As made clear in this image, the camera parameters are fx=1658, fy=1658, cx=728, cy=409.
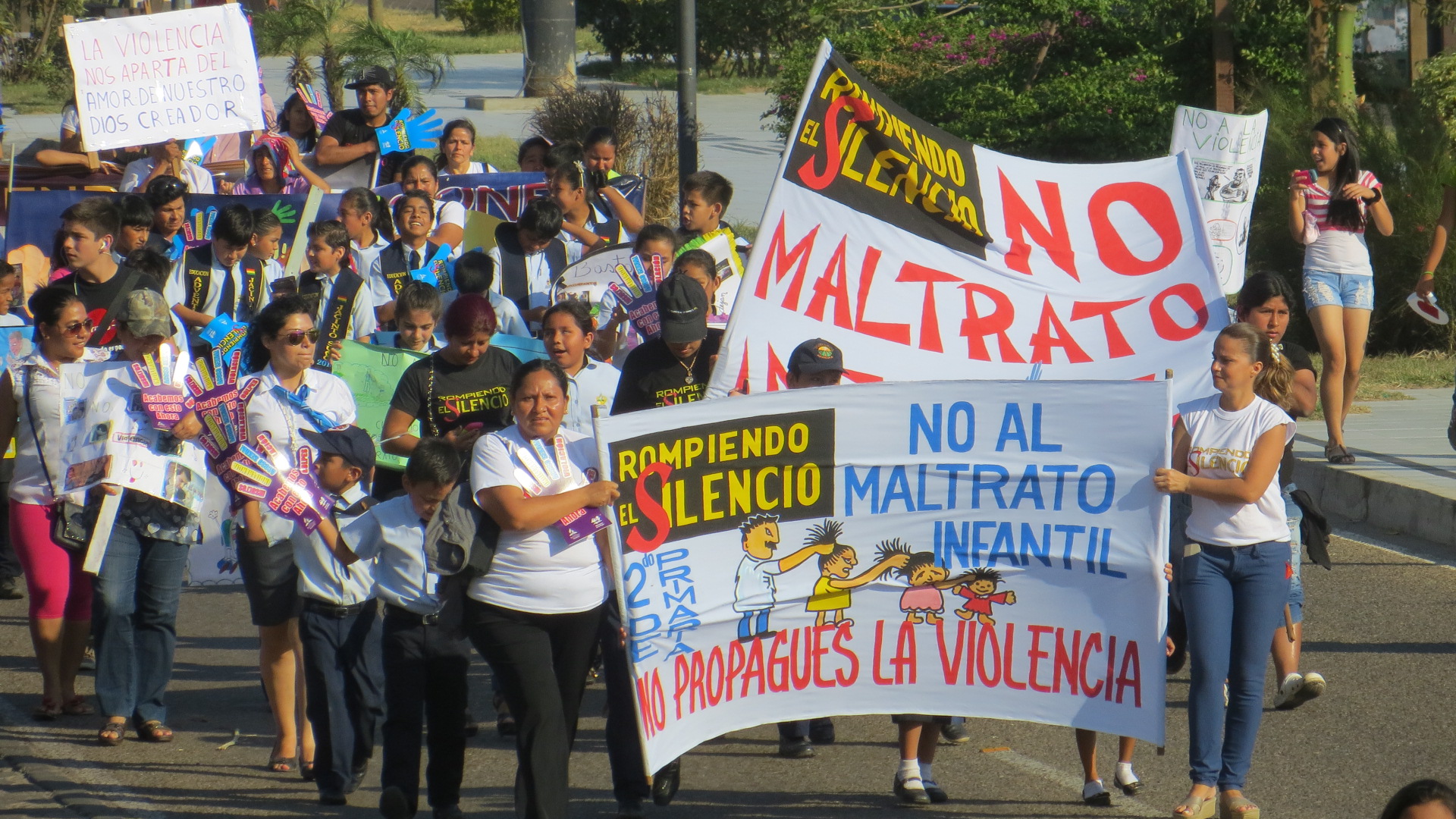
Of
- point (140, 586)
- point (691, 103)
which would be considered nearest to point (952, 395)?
point (140, 586)

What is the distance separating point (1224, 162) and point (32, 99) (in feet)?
81.5

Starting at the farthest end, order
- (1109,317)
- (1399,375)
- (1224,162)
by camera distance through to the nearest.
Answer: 1. (1399,375)
2. (1224,162)
3. (1109,317)

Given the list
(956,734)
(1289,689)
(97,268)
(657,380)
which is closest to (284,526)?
(657,380)

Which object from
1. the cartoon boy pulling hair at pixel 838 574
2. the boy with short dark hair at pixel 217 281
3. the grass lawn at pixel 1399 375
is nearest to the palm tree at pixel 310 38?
the boy with short dark hair at pixel 217 281

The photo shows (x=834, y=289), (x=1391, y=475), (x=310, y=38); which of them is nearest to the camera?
(x=834, y=289)

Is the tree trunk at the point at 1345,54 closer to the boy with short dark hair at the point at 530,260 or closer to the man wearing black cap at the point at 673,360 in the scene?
the boy with short dark hair at the point at 530,260

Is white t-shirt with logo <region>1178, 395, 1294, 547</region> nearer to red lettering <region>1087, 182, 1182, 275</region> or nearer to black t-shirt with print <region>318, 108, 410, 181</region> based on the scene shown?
red lettering <region>1087, 182, 1182, 275</region>

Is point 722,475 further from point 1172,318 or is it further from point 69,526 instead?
point 69,526

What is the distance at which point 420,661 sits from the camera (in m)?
5.30

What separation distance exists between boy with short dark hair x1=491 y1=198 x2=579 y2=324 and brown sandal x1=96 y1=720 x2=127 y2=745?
123 inches

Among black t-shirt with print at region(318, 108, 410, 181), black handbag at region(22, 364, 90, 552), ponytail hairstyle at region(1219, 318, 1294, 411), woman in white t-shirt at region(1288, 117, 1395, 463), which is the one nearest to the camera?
ponytail hairstyle at region(1219, 318, 1294, 411)

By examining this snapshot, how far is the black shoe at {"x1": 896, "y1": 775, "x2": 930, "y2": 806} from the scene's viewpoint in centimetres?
539

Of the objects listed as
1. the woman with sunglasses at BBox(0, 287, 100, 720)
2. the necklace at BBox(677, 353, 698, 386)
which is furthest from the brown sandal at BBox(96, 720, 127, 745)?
the necklace at BBox(677, 353, 698, 386)

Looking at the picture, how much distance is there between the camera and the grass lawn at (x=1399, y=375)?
37.6 feet
